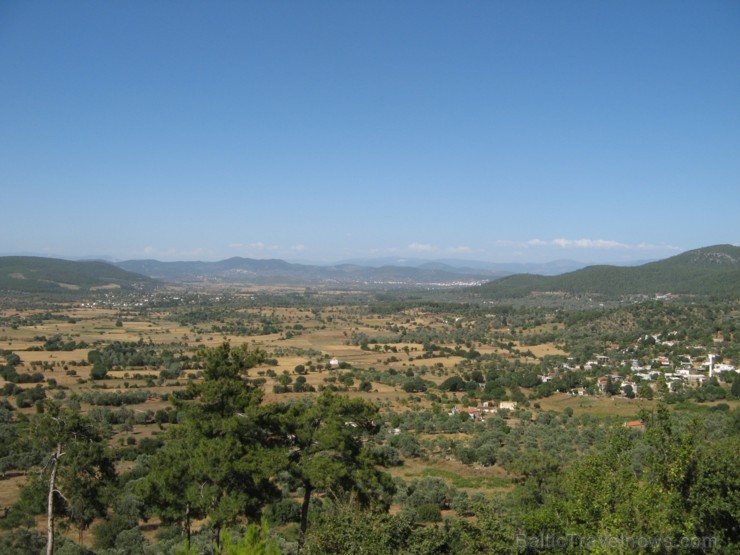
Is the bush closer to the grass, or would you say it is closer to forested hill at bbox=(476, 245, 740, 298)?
the grass

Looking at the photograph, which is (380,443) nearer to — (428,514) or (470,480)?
(470,480)

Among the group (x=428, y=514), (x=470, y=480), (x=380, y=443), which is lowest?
(x=380, y=443)

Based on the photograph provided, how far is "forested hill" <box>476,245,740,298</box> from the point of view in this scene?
127 m

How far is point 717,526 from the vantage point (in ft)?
38.1

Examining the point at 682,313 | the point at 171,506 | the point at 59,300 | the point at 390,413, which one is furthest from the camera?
the point at 59,300

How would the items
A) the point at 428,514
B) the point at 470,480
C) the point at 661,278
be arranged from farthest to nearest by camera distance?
the point at 661,278 → the point at 470,480 → the point at 428,514

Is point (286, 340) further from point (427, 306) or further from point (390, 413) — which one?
point (427, 306)

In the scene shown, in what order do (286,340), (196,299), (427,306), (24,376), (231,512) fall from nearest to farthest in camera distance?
(231,512), (24,376), (286,340), (427,306), (196,299)

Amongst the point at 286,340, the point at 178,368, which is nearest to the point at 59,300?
the point at 286,340

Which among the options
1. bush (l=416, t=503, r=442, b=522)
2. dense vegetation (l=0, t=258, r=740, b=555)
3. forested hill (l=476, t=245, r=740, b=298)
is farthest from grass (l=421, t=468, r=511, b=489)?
forested hill (l=476, t=245, r=740, b=298)

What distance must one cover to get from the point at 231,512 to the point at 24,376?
43697 mm

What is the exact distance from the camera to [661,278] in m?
147

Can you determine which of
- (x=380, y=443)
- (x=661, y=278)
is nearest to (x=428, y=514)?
(x=380, y=443)

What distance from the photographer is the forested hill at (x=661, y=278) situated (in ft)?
416
